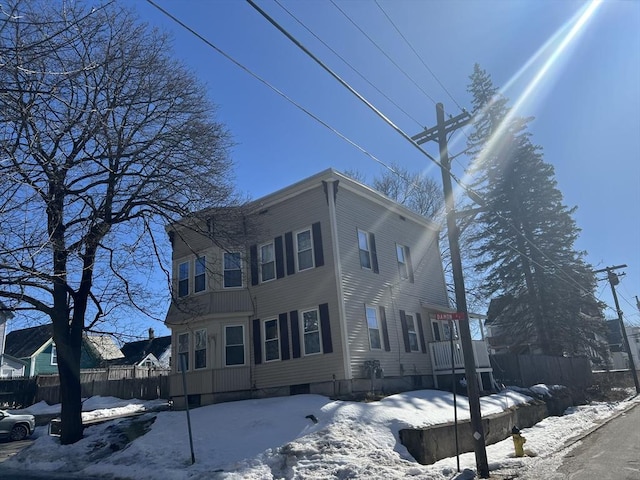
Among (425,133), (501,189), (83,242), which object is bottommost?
(83,242)

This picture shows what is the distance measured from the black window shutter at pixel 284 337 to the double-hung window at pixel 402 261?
5.91 metres

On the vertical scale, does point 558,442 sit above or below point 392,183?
below

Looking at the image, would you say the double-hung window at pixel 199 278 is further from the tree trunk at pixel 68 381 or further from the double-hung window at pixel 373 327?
the double-hung window at pixel 373 327

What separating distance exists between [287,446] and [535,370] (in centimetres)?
1772

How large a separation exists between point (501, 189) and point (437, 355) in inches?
679

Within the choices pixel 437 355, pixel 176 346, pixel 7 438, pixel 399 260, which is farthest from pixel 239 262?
pixel 7 438

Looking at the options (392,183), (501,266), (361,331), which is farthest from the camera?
(392,183)

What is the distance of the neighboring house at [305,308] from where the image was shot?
16.7 meters

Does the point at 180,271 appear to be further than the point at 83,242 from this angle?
Yes

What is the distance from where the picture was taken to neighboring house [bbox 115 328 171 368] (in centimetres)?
4888

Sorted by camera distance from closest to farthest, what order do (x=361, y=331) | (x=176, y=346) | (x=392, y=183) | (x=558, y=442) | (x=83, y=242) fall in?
(x=83, y=242)
(x=558, y=442)
(x=361, y=331)
(x=176, y=346)
(x=392, y=183)

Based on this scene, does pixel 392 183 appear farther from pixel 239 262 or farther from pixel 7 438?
pixel 7 438

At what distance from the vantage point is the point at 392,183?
36.9m

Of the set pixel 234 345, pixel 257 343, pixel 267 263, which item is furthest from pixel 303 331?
pixel 267 263
